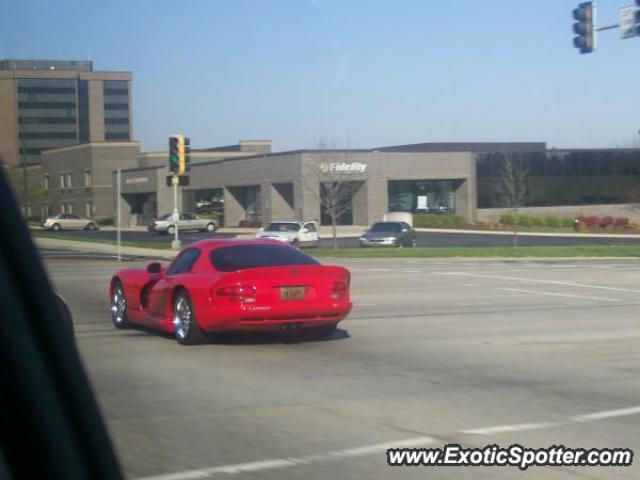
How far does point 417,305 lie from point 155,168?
2282 inches

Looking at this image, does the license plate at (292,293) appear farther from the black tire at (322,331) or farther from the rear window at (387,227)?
the rear window at (387,227)

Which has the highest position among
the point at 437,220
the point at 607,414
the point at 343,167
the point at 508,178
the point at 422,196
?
the point at 343,167

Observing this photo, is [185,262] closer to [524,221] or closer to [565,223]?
[565,223]

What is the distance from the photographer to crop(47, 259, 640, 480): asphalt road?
22.6 ft

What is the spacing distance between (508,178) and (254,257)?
58692 mm

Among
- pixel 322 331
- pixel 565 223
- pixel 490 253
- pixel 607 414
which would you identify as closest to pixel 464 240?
pixel 565 223

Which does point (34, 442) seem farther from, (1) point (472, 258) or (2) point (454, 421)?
(1) point (472, 258)

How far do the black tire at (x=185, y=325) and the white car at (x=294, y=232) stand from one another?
1304 inches

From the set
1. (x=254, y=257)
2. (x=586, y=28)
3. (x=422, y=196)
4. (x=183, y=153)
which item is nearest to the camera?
(x=254, y=257)

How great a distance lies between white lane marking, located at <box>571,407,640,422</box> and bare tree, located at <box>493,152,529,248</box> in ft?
204

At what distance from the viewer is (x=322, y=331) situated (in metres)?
13.7

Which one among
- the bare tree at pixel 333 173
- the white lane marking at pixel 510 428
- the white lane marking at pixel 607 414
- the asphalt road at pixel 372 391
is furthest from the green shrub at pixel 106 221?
the white lane marking at pixel 510 428

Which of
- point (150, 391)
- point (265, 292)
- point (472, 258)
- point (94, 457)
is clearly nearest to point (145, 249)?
point (472, 258)

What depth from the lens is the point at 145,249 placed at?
4188 cm
